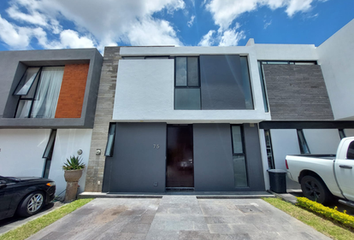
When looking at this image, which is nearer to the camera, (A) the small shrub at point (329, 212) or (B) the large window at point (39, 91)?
(A) the small shrub at point (329, 212)

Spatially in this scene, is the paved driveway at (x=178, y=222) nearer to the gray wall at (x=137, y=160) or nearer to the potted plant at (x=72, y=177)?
the gray wall at (x=137, y=160)

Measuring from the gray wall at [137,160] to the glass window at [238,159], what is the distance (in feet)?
10.4

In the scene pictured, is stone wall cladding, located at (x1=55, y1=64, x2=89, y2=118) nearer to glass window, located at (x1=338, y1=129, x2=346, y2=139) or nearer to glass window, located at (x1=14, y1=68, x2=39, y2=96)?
glass window, located at (x1=14, y1=68, x2=39, y2=96)

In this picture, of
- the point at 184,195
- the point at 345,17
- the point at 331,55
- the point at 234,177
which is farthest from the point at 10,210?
the point at 345,17

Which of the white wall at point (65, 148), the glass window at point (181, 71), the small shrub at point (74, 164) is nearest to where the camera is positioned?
the small shrub at point (74, 164)

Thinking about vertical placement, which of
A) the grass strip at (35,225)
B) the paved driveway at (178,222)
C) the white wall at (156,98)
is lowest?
the grass strip at (35,225)

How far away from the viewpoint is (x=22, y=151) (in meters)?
6.14

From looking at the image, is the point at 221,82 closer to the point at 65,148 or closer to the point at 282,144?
the point at 282,144

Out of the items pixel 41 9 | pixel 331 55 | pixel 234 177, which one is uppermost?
pixel 41 9

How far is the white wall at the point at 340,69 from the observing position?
578 cm

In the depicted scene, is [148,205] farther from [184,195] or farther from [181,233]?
[181,233]

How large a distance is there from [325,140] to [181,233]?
784cm

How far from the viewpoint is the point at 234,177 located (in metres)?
5.86

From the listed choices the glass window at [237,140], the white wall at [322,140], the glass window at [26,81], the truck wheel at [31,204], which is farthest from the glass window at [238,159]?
the glass window at [26,81]
